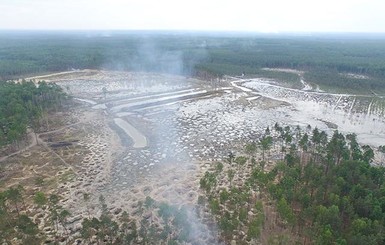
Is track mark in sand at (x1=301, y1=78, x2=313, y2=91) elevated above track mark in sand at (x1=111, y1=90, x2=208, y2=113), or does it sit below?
above

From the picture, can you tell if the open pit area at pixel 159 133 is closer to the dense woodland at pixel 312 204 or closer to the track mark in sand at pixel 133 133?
the track mark in sand at pixel 133 133

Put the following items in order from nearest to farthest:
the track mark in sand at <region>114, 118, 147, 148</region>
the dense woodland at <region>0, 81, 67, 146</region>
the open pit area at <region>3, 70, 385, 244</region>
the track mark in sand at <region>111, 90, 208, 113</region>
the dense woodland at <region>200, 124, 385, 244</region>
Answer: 1. the dense woodland at <region>200, 124, 385, 244</region>
2. the open pit area at <region>3, 70, 385, 244</region>
3. the dense woodland at <region>0, 81, 67, 146</region>
4. the track mark in sand at <region>114, 118, 147, 148</region>
5. the track mark in sand at <region>111, 90, 208, 113</region>

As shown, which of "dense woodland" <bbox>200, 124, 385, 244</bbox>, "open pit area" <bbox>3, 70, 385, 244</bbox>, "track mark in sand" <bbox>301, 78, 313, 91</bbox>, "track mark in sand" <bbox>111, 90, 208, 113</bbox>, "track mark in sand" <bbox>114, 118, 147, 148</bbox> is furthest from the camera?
"track mark in sand" <bbox>301, 78, 313, 91</bbox>

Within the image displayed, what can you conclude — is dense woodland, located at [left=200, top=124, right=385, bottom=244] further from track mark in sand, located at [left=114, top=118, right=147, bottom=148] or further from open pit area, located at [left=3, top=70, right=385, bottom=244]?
track mark in sand, located at [left=114, top=118, right=147, bottom=148]

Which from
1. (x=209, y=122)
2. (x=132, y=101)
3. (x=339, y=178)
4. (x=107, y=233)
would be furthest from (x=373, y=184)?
(x=132, y=101)

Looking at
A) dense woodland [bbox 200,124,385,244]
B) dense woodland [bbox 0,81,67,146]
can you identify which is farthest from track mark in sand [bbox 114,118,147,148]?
dense woodland [bbox 200,124,385,244]

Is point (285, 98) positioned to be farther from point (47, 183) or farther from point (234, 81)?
point (47, 183)
